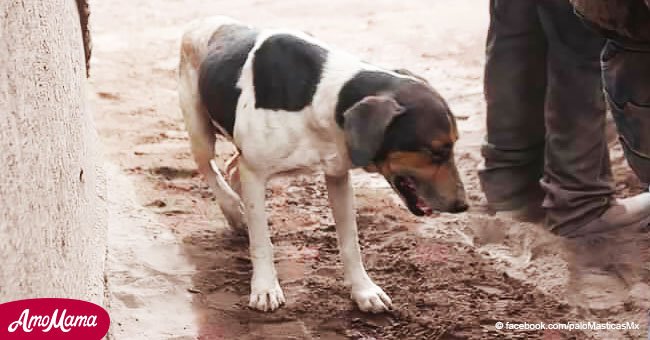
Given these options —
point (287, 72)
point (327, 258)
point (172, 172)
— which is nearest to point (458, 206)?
point (287, 72)

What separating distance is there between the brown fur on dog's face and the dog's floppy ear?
3 centimetres

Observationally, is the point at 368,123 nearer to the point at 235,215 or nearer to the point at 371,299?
the point at 371,299

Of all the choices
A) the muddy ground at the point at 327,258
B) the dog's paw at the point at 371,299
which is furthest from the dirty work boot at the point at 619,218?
the dog's paw at the point at 371,299

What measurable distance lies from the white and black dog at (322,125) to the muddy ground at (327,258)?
15 centimetres

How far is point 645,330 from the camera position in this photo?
3684 millimetres

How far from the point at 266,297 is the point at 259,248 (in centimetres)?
18

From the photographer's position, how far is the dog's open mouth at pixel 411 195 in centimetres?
359

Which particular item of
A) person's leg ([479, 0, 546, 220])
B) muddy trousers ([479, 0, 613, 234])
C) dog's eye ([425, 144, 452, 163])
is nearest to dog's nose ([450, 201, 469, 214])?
dog's eye ([425, 144, 452, 163])

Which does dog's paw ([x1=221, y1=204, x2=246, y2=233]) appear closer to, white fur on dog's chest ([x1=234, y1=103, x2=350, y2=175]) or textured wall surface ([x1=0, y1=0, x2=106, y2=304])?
white fur on dog's chest ([x1=234, y1=103, x2=350, y2=175])

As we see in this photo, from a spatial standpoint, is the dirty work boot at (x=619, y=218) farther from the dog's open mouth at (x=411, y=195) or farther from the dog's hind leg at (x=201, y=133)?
the dog's hind leg at (x=201, y=133)

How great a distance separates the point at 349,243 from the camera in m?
3.96

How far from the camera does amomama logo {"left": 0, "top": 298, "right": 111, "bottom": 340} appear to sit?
2240 mm

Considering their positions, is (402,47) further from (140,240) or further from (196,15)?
(140,240)

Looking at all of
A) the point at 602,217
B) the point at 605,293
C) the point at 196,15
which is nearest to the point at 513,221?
the point at 602,217
